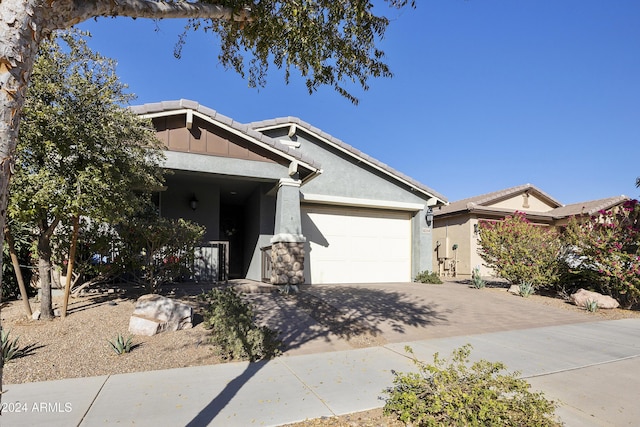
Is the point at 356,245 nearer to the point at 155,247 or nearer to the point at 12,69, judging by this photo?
the point at 155,247

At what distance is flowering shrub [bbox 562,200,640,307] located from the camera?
9459 millimetres

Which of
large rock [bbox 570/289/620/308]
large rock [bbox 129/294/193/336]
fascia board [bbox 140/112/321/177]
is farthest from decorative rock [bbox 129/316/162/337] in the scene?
large rock [bbox 570/289/620/308]

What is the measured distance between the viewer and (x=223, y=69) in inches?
244

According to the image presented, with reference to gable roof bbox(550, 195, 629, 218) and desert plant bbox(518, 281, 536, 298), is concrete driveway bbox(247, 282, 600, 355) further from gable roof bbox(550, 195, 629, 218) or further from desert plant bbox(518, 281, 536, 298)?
gable roof bbox(550, 195, 629, 218)

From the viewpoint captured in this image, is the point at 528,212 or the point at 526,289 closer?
the point at 526,289

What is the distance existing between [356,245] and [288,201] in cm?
411

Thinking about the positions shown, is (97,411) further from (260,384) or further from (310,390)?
(310,390)

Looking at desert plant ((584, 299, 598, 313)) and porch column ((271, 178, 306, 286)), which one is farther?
porch column ((271, 178, 306, 286))

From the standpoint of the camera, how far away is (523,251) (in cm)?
1145

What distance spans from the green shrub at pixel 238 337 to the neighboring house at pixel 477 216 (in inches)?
526

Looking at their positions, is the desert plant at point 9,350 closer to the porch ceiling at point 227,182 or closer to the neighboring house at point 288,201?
the neighboring house at point 288,201

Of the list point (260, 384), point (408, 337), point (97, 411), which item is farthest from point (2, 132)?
point (408, 337)

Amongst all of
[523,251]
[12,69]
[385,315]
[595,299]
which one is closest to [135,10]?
[12,69]

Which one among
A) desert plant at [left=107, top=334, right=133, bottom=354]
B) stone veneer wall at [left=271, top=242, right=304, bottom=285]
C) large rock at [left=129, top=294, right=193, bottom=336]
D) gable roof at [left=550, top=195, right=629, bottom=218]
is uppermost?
gable roof at [left=550, top=195, right=629, bottom=218]
